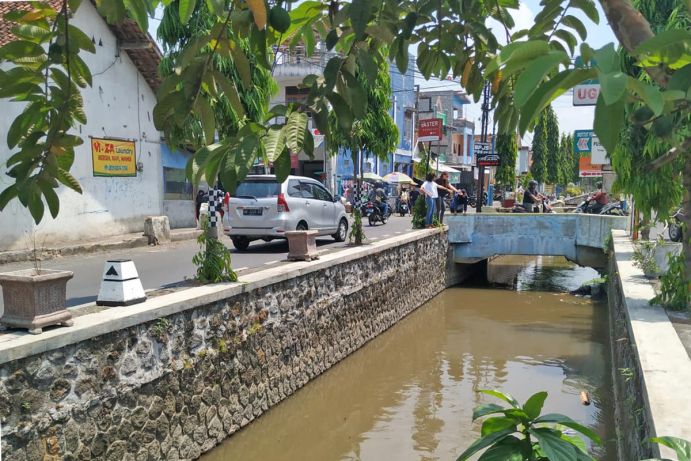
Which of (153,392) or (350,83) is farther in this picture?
(153,392)

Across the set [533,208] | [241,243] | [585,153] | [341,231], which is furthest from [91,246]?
[585,153]

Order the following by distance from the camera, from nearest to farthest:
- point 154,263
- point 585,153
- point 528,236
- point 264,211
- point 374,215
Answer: point 154,263, point 264,211, point 528,236, point 374,215, point 585,153

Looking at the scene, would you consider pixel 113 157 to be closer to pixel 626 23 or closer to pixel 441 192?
pixel 441 192

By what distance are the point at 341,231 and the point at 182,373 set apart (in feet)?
27.7

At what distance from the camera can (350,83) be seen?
1.81 metres

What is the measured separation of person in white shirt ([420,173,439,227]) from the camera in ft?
45.9

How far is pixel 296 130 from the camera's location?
156 cm

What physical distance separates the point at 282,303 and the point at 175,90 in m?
5.59

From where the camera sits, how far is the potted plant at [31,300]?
3.97 metres

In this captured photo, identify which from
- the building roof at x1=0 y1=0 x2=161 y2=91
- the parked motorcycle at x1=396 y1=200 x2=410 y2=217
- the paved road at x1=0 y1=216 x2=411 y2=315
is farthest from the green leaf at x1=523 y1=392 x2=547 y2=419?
the parked motorcycle at x1=396 y1=200 x2=410 y2=217

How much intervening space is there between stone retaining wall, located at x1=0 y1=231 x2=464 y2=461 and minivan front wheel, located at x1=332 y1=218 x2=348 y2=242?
3.89 meters

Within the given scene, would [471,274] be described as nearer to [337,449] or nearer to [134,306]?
[337,449]

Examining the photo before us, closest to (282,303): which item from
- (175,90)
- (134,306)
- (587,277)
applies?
(134,306)

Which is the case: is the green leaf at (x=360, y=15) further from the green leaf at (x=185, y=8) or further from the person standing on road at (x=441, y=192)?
the person standing on road at (x=441, y=192)
